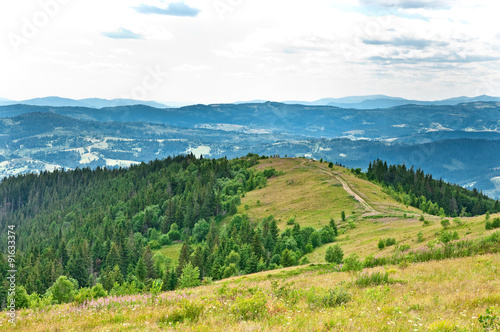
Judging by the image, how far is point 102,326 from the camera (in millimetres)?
14328

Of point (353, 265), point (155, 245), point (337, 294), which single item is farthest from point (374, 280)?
point (155, 245)

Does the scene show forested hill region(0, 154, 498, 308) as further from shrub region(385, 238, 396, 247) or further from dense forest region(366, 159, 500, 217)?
shrub region(385, 238, 396, 247)

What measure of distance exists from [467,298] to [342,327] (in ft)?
21.9

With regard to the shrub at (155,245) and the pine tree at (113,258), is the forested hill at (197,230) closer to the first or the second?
the shrub at (155,245)

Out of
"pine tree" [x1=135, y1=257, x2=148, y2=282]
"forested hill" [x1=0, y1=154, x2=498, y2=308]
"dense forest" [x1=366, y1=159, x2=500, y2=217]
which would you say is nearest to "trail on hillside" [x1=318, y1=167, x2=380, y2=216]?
"forested hill" [x1=0, y1=154, x2=498, y2=308]

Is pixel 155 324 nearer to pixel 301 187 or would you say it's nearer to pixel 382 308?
pixel 382 308

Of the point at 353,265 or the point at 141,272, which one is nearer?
the point at 353,265

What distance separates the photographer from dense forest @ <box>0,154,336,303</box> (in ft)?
259

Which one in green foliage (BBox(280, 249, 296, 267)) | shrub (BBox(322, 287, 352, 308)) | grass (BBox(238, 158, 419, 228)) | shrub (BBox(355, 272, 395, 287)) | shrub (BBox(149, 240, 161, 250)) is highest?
shrub (BBox(322, 287, 352, 308))

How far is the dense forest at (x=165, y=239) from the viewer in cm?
7888

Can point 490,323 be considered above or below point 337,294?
above

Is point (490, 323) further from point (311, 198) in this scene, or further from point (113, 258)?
point (113, 258)

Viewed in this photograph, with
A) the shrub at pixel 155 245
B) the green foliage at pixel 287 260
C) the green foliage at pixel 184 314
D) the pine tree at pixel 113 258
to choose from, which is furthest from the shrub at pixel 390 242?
the shrub at pixel 155 245

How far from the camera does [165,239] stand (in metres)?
140
